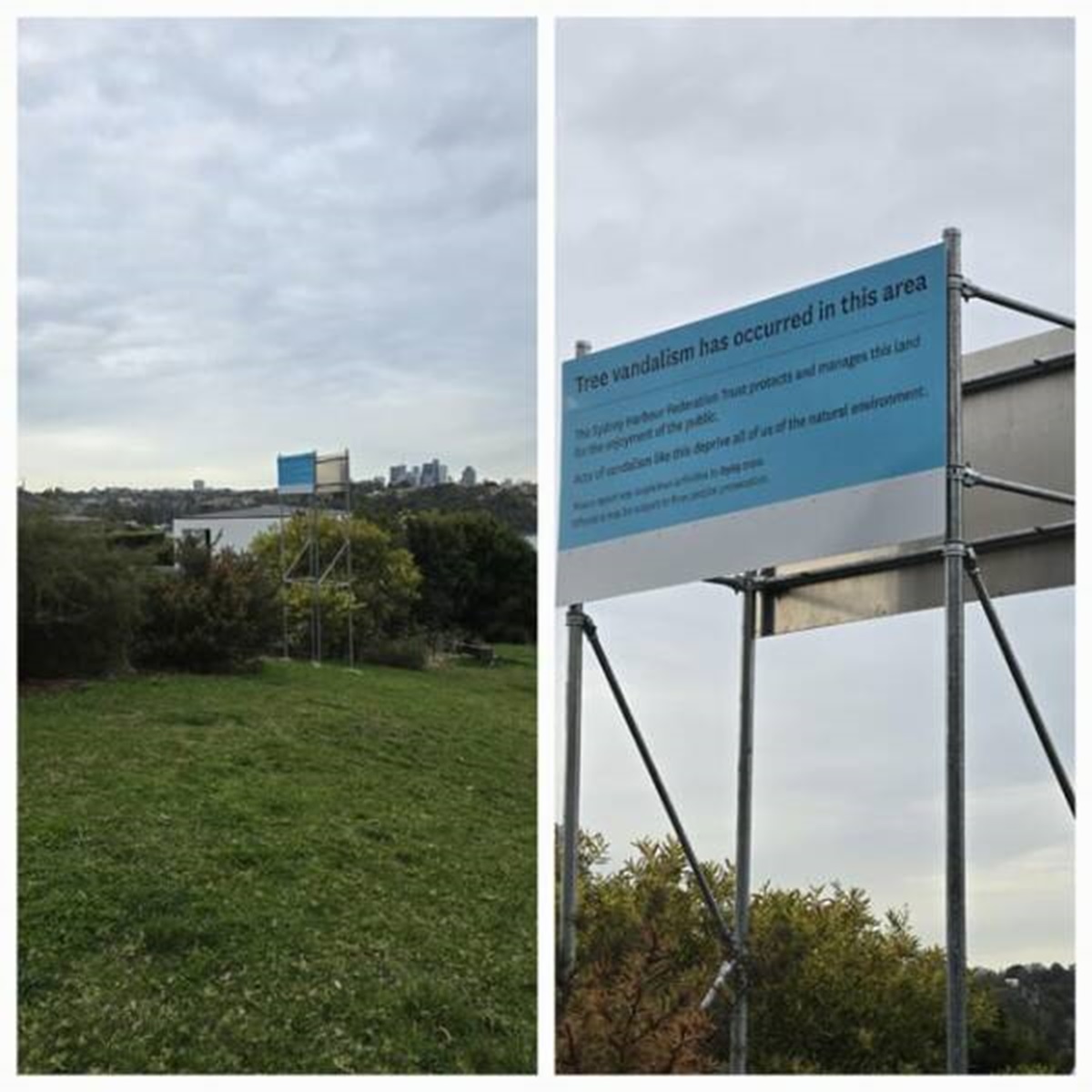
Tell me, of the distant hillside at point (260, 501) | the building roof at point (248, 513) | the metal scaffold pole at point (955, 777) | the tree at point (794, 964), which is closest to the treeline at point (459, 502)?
the distant hillside at point (260, 501)

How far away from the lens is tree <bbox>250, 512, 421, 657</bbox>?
7.24 meters

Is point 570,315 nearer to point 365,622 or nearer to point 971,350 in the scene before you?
point 971,350

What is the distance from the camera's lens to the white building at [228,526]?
24.8 ft

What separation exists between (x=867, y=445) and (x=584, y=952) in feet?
4.94

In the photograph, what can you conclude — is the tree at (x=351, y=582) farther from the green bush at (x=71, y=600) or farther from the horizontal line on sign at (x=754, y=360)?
the horizontal line on sign at (x=754, y=360)

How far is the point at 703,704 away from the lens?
5.18 m

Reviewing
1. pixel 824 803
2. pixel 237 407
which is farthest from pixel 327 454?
pixel 824 803

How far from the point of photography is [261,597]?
803 centimetres

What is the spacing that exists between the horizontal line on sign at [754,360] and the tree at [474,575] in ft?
7.18

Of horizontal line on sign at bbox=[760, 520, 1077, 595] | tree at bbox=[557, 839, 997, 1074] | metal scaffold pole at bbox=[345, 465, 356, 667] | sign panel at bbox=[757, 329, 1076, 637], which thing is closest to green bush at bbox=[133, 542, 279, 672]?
metal scaffold pole at bbox=[345, 465, 356, 667]

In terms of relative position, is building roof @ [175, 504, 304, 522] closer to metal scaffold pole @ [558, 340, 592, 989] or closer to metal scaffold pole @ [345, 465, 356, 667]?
metal scaffold pole @ [345, 465, 356, 667]

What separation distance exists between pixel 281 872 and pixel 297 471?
1.52 metres

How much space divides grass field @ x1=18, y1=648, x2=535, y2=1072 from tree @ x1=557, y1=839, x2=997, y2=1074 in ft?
2.30

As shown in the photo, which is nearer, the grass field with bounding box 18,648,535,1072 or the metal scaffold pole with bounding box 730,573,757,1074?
the metal scaffold pole with bounding box 730,573,757,1074
